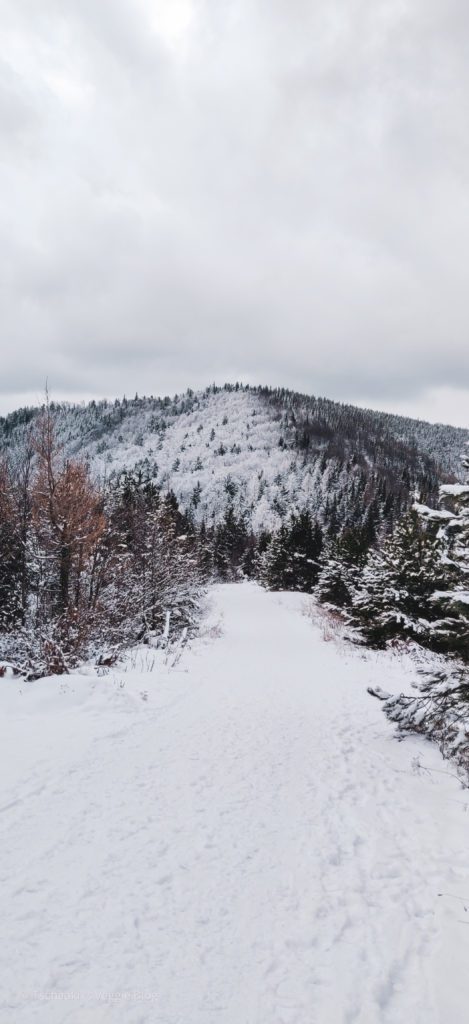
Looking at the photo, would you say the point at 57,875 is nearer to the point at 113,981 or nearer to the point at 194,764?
the point at 113,981

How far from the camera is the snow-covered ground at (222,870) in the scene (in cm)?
261

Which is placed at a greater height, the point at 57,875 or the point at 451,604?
the point at 451,604

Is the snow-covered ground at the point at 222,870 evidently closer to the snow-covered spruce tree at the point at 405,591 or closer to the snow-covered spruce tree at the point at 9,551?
the snow-covered spruce tree at the point at 405,591

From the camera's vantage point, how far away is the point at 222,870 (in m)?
3.74

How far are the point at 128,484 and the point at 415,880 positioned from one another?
46.1 m

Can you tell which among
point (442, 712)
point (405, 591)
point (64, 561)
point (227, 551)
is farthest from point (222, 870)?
point (227, 551)

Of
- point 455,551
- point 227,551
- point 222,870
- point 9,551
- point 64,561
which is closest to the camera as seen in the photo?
point 222,870

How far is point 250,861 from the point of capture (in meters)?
3.90

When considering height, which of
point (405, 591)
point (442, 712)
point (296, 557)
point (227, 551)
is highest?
point (405, 591)

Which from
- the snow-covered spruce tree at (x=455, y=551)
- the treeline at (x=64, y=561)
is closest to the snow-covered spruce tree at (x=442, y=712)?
the snow-covered spruce tree at (x=455, y=551)

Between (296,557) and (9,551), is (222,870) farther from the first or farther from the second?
(296,557)

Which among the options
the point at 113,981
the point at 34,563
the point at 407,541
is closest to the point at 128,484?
the point at 34,563

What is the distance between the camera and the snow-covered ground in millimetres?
2611

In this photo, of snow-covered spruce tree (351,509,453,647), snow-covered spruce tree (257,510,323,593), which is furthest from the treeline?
snow-covered spruce tree (257,510,323,593)
